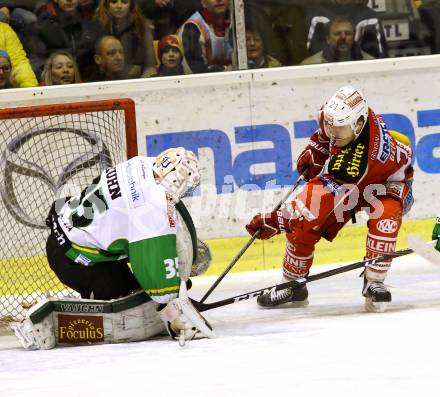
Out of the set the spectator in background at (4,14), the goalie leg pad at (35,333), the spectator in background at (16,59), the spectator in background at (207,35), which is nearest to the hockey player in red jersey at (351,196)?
the goalie leg pad at (35,333)

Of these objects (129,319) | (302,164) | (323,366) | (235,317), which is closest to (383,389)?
(323,366)

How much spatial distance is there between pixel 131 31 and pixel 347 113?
1.94 m

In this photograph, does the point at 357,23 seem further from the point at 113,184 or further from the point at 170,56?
the point at 113,184

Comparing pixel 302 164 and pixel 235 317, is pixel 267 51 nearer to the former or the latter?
pixel 302 164

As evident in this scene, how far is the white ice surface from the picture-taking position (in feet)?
10.2

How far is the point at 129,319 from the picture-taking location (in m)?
4.16

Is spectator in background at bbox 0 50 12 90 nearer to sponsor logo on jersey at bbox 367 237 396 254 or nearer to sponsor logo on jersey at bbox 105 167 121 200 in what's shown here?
sponsor logo on jersey at bbox 105 167 121 200

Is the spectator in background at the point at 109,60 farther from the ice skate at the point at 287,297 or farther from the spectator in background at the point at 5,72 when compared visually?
the ice skate at the point at 287,297

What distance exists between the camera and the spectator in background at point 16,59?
5.86 meters

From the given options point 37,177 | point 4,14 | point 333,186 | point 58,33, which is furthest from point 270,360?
point 4,14

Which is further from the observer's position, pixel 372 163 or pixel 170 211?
pixel 372 163

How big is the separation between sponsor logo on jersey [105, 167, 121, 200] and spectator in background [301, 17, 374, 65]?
2.16 m

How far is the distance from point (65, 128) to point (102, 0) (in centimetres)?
101

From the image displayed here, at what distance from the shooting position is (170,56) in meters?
5.96
